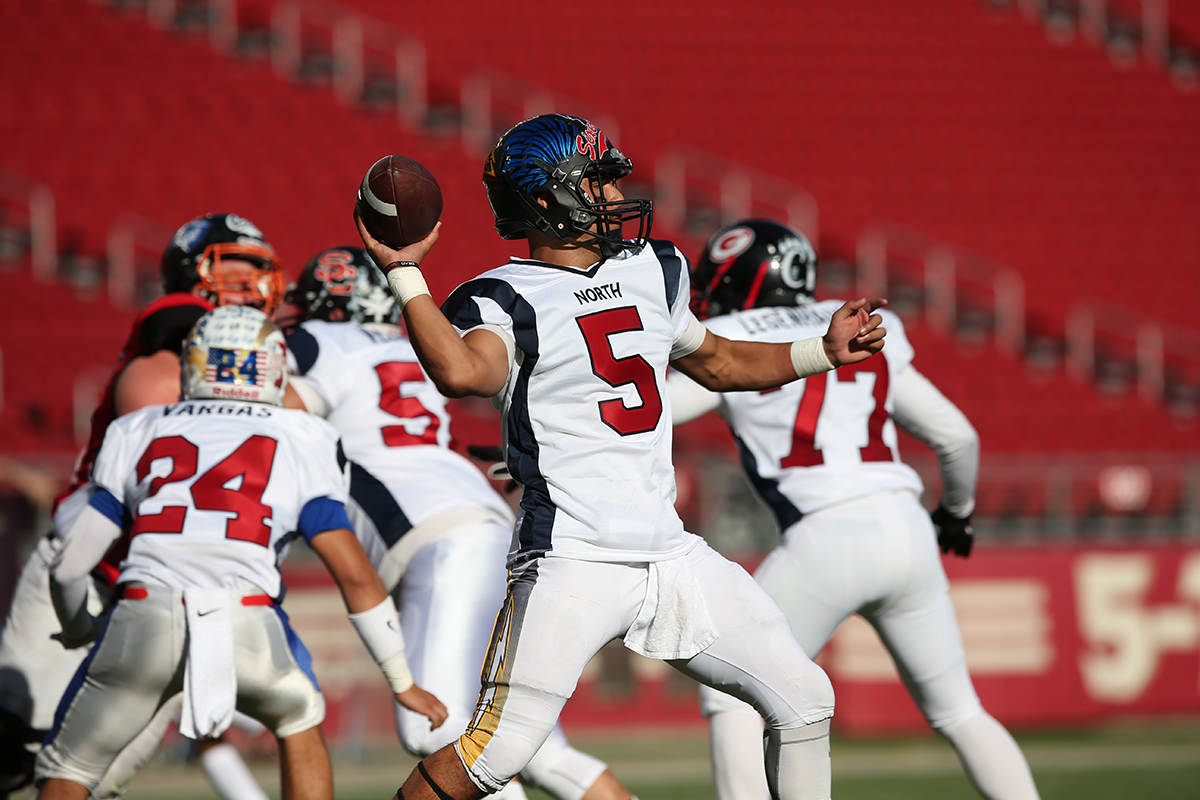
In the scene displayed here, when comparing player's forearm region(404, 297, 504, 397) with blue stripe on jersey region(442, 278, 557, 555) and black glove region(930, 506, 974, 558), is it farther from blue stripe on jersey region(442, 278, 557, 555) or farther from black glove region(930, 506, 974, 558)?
black glove region(930, 506, 974, 558)

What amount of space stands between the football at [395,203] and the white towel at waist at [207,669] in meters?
1.21

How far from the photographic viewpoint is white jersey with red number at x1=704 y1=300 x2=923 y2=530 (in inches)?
171

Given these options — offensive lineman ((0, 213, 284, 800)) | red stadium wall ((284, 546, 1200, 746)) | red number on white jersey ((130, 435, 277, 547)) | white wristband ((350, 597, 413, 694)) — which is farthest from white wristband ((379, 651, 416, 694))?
red stadium wall ((284, 546, 1200, 746))

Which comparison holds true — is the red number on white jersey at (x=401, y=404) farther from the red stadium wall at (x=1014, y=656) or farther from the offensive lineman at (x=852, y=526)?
the red stadium wall at (x=1014, y=656)

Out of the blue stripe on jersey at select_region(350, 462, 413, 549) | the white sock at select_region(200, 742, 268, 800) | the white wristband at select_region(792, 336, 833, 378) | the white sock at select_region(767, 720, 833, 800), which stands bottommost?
the white sock at select_region(200, 742, 268, 800)

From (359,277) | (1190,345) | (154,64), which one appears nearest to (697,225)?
(1190,345)

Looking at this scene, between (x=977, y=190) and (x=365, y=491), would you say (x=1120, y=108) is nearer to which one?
(x=977, y=190)

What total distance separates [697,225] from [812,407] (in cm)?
1291

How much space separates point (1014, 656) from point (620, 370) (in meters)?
6.52

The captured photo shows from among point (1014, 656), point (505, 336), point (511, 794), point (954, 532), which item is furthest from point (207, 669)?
point (1014, 656)

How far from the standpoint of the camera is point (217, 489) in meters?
3.70

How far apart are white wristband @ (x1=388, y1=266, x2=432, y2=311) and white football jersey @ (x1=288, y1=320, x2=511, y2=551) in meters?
1.32

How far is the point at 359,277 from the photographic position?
4.79 meters

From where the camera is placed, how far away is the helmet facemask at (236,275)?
468 cm
